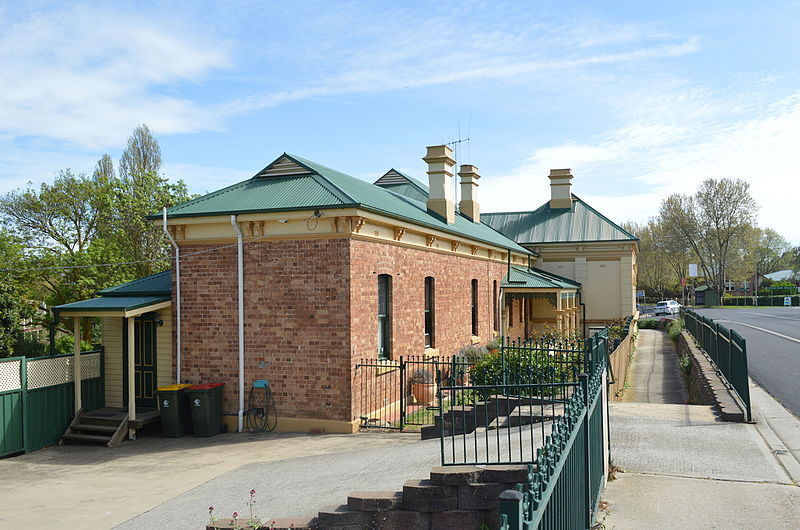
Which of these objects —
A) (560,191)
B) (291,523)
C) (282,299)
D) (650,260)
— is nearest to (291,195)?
(282,299)

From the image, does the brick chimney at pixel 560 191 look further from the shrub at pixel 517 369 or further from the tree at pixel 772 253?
the tree at pixel 772 253

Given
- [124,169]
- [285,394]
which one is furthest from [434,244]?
[124,169]

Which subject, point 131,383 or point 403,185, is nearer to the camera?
point 131,383

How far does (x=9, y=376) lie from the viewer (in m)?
11.7

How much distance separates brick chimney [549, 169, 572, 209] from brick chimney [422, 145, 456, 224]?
1463 cm

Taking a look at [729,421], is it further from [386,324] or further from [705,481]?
[386,324]

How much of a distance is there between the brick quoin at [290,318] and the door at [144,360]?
955mm

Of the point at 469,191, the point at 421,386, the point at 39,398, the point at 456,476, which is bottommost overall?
the point at 421,386

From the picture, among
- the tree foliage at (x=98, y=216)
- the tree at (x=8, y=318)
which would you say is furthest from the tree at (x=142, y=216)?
the tree at (x=8, y=318)

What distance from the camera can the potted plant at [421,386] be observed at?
14953 millimetres

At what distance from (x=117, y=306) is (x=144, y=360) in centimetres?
198

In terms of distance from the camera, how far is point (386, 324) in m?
14.4

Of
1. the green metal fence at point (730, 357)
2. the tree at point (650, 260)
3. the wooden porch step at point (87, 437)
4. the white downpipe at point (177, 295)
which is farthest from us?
the tree at point (650, 260)

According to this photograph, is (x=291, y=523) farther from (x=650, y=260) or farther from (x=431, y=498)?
(x=650, y=260)
